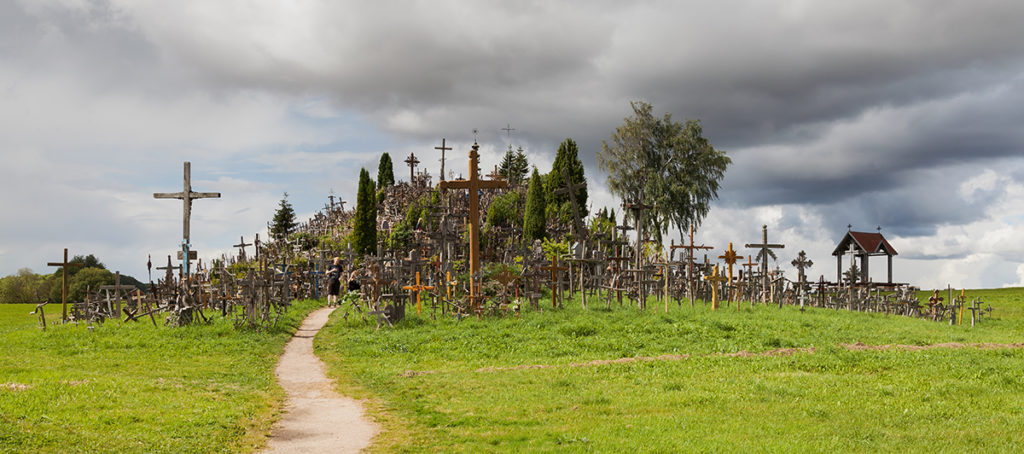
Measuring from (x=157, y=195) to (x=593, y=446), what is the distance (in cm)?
3040

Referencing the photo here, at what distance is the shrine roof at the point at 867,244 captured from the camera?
53531 millimetres

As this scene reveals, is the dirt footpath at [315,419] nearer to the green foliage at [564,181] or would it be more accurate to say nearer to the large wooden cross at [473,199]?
the large wooden cross at [473,199]

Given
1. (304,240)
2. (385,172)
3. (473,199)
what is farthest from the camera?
(385,172)

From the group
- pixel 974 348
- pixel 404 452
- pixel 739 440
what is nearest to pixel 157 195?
pixel 404 452

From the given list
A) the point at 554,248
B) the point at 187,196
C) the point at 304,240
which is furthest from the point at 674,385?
the point at 304,240

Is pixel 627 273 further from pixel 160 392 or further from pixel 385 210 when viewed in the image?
pixel 385 210

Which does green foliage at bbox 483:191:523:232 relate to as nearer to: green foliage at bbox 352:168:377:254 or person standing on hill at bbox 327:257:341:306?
green foliage at bbox 352:168:377:254

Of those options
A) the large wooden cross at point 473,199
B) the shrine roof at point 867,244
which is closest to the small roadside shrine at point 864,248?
the shrine roof at point 867,244

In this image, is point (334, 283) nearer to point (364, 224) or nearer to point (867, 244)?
point (364, 224)

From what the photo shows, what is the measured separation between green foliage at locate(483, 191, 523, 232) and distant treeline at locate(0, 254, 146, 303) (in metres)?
31.0

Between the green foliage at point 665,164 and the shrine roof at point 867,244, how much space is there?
9977mm

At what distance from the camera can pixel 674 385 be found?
53.6 ft

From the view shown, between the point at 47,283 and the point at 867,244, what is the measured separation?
7077cm

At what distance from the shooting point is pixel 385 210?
6731 centimetres
